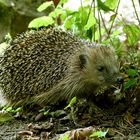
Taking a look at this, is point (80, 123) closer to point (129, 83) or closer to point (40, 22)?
point (129, 83)

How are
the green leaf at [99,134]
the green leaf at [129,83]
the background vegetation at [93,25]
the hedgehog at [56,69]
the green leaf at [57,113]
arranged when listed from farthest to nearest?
the hedgehog at [56,69], the green leaf at [57,113], the background vegetation at [93,25], the green leaf at [129,83], the green leaf at [99,134]

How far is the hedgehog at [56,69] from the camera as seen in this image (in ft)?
14.3

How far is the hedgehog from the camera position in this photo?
434 centimetres

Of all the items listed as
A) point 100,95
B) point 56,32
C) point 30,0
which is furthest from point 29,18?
A: point 100,95

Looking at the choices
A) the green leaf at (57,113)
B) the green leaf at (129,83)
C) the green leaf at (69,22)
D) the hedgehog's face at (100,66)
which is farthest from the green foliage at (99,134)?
the green leaf at (69,22)

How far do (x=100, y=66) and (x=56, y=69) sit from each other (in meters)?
0.45

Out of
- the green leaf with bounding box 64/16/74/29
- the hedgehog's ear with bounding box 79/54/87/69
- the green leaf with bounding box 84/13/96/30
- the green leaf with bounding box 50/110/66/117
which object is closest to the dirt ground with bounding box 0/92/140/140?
the green leaf with bounding box 50/110/66/117

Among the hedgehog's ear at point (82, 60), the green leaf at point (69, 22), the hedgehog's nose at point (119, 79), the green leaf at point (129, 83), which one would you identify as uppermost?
the green leaf at point (69, 22)

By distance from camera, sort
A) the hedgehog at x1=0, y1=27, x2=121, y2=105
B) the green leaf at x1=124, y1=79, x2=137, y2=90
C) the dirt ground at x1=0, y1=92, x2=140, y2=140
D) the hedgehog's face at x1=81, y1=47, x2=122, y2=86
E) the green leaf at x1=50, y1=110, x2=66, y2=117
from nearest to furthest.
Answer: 1. the dirt ground at x1=0, y1=92, x2=140, y2=140
2. the green leaf at x1=124, y1=79, x2=137, y2=90
3. the green leaf at x1=50, y1=110, x2=66, y2=117
4. the hedgehog's face at x1=81, y1=47, x2=122, y2=86
5. the hedgehog at x1=0, y1=27, x2=121, y2=105

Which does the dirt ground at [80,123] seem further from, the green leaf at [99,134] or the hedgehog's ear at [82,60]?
the hedgehog's ear at [82,60]

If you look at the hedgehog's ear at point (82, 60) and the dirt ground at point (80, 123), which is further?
the hedgehog's ear at point (82, 60)

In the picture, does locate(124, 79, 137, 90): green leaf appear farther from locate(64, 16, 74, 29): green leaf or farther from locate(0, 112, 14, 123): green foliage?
locate(64, 16, 74, 29): green leaf

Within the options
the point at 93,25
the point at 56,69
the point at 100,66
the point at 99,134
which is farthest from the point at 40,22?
the point at 99,134

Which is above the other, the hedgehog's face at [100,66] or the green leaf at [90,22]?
the green leaf at [90,22]
